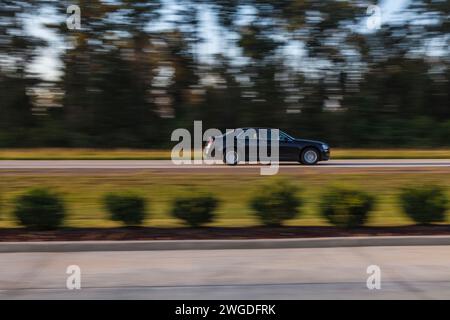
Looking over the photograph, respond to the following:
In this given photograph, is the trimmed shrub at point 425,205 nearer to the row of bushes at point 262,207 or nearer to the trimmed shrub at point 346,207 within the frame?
the row of bushes at point 262,207

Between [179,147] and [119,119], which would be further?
[119,119]

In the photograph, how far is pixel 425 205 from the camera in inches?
420

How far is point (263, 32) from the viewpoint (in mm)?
39594

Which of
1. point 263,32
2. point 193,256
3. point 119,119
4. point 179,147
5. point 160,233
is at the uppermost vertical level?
point 263,32

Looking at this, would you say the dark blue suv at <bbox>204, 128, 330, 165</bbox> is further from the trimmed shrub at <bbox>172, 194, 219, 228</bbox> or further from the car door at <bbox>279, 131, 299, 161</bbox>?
the trimmed shrub at <bbox>172, 194, 219, 228</bbox>

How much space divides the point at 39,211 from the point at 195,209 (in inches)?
96.6

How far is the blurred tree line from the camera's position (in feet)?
125

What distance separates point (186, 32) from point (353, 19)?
10.4 metres

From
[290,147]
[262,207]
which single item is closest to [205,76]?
[290,147]

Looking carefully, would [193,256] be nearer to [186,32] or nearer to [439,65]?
[186,32]

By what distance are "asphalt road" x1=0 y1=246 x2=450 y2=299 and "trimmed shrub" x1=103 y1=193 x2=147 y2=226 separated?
139 cm

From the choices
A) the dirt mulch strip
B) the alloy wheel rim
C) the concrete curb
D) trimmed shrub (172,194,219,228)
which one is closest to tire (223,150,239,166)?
the alloy wheel rim

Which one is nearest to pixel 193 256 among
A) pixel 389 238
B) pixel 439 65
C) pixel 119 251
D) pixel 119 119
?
pixel 119 251

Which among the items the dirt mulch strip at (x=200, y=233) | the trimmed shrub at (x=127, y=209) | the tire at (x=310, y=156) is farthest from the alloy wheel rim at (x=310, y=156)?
the trimmed shrub at (x=127, y=209)
